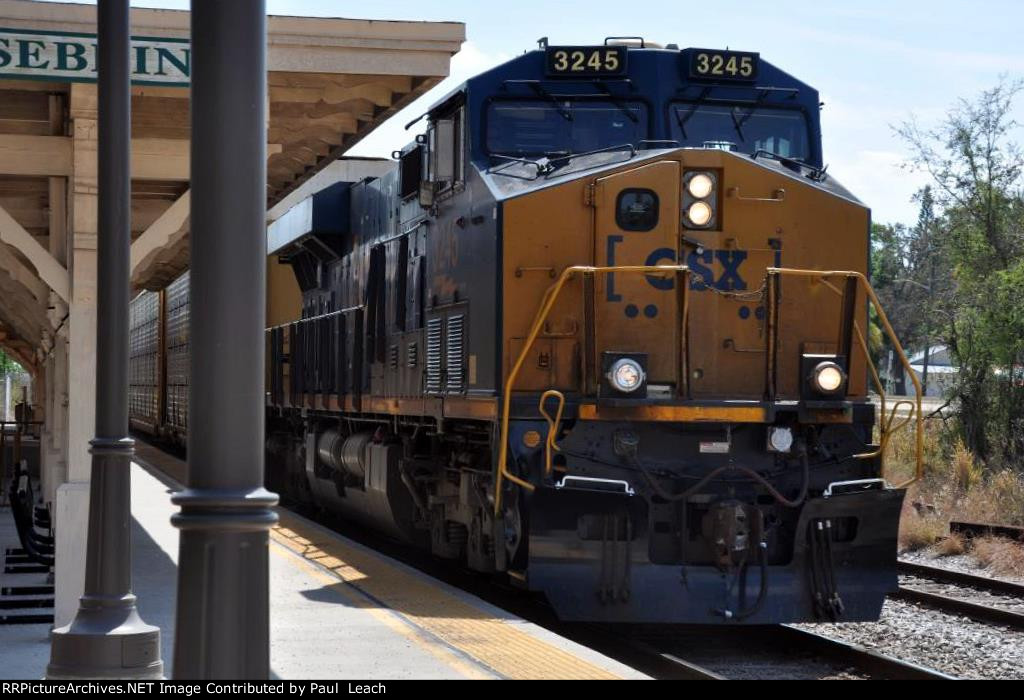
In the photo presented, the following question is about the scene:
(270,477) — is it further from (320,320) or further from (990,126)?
(990,126)

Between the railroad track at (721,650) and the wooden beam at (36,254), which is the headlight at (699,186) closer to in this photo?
the railroad track at (721,650)

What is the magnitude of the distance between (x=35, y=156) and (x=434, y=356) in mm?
3542

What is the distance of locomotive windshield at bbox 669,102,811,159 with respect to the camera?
10242 millimetres

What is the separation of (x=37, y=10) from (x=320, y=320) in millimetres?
7523

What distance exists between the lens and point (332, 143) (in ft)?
38.4

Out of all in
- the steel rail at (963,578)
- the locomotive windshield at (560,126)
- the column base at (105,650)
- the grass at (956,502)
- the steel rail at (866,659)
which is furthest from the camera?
the grass at (956,502)

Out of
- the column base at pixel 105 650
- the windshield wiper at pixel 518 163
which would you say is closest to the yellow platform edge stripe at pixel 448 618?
the column base at pixel 105 650

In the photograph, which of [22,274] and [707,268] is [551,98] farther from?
[22,274]

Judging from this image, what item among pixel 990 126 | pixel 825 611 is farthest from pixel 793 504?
pixel 990 126

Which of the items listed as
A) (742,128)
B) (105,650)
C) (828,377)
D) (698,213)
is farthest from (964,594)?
(105,650)

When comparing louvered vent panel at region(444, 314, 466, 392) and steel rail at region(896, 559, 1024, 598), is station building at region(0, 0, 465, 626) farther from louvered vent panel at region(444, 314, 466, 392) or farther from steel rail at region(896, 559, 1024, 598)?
steel rail at region(896, 559, 1024, 598)

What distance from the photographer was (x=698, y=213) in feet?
31.1

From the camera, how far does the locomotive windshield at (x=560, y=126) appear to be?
10.2 m

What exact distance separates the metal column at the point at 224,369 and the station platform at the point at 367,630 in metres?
3.43
